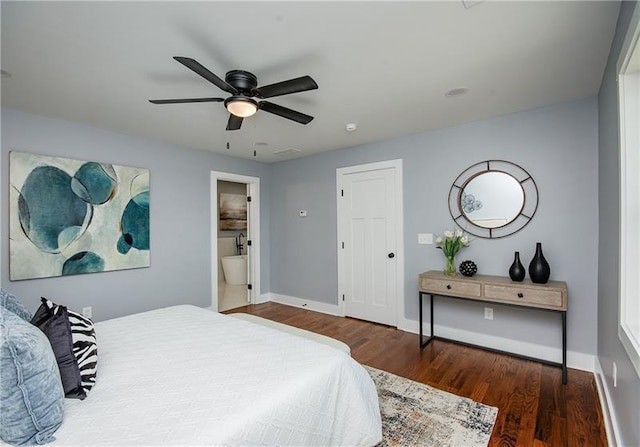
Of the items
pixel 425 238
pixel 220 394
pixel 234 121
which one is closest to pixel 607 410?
pixel 425 238

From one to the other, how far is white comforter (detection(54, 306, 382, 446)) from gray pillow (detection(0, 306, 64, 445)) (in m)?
0.07

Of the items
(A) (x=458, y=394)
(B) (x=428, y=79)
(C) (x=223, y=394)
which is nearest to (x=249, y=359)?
(C) (x=223, y=394)

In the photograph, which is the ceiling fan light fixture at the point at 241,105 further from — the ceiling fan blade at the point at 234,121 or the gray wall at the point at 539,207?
the gray wall at the point at 539,207

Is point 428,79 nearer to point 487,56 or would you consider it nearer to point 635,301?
point 487,56

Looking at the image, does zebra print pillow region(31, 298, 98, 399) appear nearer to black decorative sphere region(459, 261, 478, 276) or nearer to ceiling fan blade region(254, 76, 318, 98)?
ceiling fan blade region(254, 76, 318, 98)

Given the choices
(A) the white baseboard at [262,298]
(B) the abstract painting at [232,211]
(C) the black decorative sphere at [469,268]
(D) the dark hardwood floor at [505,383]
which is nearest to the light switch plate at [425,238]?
(C) the black decorative sphere at [469,268]

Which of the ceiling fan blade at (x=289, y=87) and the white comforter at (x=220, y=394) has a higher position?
the ceiling fan blade at (x=289, y=87)

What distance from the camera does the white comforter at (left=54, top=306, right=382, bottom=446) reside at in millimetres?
1056

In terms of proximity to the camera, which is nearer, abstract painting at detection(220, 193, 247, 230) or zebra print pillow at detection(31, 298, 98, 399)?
zebra print pillow at detection(31, 298, 98, 399)

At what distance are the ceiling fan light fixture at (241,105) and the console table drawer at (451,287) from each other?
244 cm

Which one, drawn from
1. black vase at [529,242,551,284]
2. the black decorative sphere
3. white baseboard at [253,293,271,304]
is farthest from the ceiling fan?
white baseboard at [253,293,271,304]

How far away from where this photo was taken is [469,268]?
3.11 metres

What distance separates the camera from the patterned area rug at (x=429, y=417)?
1.83 m

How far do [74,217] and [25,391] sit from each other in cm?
279
